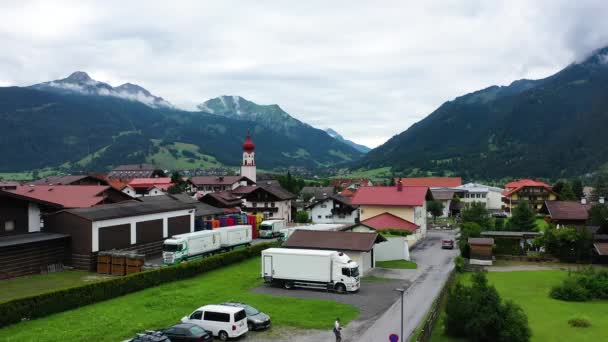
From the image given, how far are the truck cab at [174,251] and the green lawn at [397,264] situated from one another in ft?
53.9

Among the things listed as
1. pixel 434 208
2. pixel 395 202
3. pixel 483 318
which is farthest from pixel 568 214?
pixel 483 318

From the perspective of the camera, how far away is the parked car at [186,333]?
20.4 m

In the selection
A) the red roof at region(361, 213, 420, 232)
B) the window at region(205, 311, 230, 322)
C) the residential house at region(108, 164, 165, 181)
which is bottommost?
the window at region(205, 311, 230, 322)

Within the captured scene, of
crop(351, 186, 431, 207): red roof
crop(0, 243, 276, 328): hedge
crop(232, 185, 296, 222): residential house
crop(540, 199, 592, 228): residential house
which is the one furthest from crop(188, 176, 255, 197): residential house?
crop(0, 243, 276, 328): hedge

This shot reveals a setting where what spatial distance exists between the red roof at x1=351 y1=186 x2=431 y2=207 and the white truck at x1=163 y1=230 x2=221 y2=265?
833 inches

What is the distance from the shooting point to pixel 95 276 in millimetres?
35500

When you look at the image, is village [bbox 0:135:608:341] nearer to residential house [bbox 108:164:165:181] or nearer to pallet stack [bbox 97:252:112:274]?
pallet stack [bbox 97:252:112:274]

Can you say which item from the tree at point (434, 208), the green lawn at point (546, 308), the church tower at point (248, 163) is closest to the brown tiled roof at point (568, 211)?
the green lawn at point (546, 308)

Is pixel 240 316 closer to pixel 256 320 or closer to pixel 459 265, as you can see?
pixel 256 320

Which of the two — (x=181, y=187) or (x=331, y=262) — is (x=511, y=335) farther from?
(x=181, y=187)

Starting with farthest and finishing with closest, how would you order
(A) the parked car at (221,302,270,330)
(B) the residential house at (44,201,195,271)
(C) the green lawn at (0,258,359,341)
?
(B) the residential house at (44,201,195,271), (A) the parked car at (221,302,270,330), (C) the green lawn at (0,258,359,341)

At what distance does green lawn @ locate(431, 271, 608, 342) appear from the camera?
2267cm

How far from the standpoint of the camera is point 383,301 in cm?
2936

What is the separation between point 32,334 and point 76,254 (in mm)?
16697
